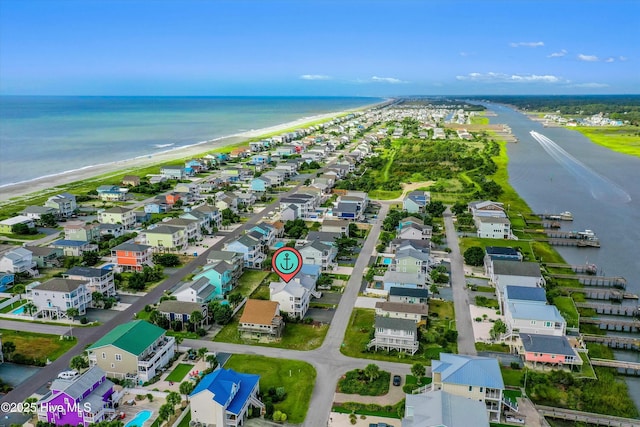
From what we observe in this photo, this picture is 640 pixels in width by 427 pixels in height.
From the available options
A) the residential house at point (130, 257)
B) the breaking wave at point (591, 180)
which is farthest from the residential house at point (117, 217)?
the breaking wave at point (591, 180)

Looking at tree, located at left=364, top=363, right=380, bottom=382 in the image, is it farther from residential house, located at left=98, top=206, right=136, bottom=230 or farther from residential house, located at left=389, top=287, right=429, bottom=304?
residential house, located at left=98, top=206, right=136, bottom=230

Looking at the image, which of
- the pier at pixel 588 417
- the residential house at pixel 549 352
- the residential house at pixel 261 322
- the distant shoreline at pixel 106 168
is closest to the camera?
the pier at pixel 588 417

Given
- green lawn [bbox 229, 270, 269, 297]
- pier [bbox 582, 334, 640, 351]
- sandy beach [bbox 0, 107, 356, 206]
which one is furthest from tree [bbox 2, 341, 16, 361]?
sandy beach [bbox 0, 107, 356, 206]

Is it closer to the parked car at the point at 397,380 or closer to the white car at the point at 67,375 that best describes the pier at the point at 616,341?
the parked car at the point at 397,380

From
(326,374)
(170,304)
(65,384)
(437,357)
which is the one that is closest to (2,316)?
(170,304)

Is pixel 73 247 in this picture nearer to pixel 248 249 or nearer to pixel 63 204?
pixel 63 204
